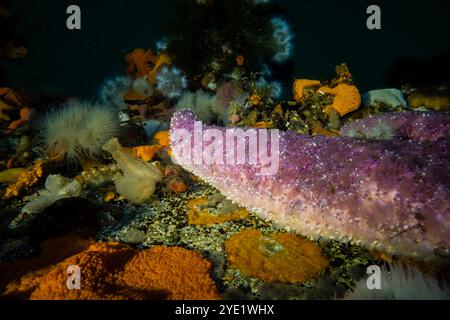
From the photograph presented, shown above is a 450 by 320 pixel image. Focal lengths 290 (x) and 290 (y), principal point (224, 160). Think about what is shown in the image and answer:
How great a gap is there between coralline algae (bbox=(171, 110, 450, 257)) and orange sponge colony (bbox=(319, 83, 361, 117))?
2.82 meters

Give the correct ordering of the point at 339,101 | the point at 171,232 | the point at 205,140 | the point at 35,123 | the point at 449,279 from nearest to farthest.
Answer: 1. the point at 449,279
2. the point at 205,140
3. the point at 171,232
4. the point at 339,101
5. the point at 35,123

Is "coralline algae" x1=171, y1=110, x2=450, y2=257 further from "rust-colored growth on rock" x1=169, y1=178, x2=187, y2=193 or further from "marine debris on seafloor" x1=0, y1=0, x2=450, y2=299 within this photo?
"rust-colored growth on rock" x1=169, y1=178, x2=187, y2=193

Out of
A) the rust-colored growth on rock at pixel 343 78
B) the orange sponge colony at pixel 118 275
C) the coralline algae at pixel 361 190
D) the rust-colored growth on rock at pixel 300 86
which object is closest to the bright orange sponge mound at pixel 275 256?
the coralline algae at pixel 361 190

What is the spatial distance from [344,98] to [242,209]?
11.6ft

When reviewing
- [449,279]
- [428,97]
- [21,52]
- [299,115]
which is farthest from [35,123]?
[428,97]

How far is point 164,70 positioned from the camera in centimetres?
798

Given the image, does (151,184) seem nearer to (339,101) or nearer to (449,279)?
(449,279)

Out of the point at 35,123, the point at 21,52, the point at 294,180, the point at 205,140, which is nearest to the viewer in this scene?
the point at 294,180

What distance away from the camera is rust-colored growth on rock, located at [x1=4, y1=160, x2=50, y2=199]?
177 inches

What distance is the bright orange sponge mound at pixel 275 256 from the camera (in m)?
2.63

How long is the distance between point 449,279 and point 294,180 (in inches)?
52.9

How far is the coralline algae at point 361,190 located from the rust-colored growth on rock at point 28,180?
358cm

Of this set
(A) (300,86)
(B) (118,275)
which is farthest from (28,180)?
(A) (300,86)
